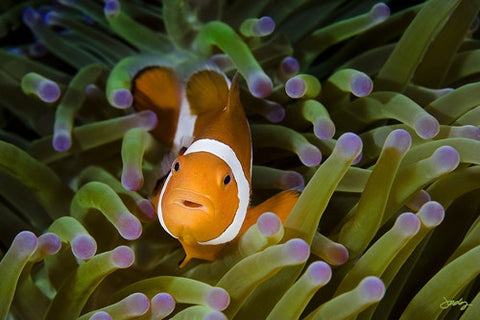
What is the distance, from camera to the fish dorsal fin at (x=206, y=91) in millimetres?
1245

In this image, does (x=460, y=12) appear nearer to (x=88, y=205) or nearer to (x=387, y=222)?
(x=387, y=222)

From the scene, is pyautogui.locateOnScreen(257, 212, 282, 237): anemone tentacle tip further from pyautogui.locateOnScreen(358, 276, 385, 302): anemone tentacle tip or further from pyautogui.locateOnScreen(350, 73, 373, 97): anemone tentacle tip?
pyautogui.locateOnScreen(350, 73, 373, 97): anemone tentacle tip

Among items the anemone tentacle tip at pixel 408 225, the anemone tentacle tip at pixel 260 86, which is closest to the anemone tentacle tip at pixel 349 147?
the anemone tentacle tip at pixel 408 225

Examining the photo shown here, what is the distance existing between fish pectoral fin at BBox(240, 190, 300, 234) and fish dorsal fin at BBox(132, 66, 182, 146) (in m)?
0.33

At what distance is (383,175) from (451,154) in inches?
4.2

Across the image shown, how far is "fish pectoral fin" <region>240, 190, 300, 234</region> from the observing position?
1008 millimetres

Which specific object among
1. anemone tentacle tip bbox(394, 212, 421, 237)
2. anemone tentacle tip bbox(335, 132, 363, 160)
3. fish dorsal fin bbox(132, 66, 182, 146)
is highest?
anemone tentacle tip bbox(335, 132, 363, 160)

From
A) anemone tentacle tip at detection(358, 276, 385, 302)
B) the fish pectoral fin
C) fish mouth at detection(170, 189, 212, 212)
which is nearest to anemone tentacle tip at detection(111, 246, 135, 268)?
fish mouth at detection(170, 189, 212, 212)

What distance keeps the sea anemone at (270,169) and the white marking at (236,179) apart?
0.11ft

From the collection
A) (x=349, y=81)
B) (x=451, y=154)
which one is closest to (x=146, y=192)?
(x=349, y=81)

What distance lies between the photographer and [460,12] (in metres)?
1.33

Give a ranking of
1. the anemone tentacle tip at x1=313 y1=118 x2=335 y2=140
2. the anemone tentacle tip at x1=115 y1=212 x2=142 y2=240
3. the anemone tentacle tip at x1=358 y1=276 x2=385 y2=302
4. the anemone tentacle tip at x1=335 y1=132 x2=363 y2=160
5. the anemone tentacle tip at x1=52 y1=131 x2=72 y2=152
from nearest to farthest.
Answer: the anemone tentacle tip at x1=358 y1=276 x2=385 y2=302 < the anemone tentacle tip at x1=335 y1=132 x2=363 y2=160 < the anemone tentacle tip at x1=115 y1=212 x2=142 y2=240 < the anemone tentacle tip at x1=313 y1=118 x2=335 y2=140 < the anemone tentacle tip at x1=52 y1=131 x2=72 y2=152

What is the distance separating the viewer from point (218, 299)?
0.83 metres

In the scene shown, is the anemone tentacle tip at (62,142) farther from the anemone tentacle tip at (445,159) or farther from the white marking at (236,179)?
the anemone tentacle tip at (445,159)
